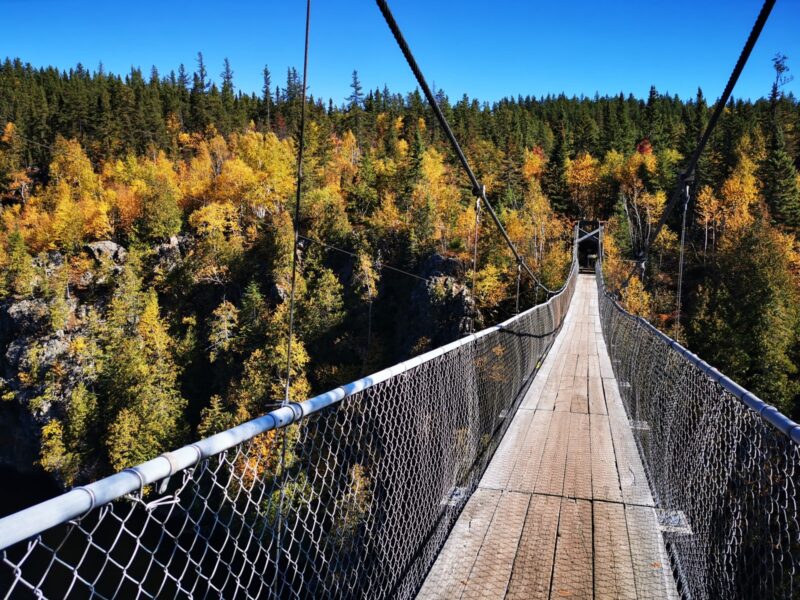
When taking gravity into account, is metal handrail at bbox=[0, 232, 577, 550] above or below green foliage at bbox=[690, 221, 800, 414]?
above

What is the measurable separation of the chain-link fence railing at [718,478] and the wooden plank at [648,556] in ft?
0.13

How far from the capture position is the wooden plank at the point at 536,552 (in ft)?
6.05

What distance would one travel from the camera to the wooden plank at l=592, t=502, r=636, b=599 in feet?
6.04

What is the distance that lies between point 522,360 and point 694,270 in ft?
118

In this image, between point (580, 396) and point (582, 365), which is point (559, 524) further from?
point (582, 365)

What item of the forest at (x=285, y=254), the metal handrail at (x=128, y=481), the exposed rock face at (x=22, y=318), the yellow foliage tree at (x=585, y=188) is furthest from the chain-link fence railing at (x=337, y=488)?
the yellow foliage tree at (x=585, y=188)

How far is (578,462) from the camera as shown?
312cm

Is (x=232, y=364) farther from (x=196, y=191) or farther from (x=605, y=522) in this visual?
(x=605, y=522)

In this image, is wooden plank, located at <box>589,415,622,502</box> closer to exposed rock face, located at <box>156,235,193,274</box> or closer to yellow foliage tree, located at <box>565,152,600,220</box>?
exposed rock face, located at <box>156,235,193,274</box>

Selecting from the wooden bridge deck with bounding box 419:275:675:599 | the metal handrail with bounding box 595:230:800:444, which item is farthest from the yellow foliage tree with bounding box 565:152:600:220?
the metal handrail with bounding box 595:230:800:444

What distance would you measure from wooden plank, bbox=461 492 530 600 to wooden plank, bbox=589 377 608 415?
204cm

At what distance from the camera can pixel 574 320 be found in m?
12.3

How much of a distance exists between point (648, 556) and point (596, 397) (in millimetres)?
2977

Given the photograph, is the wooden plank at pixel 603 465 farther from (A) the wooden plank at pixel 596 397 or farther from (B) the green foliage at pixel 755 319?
(B) the green foliage at pixel 755 319
